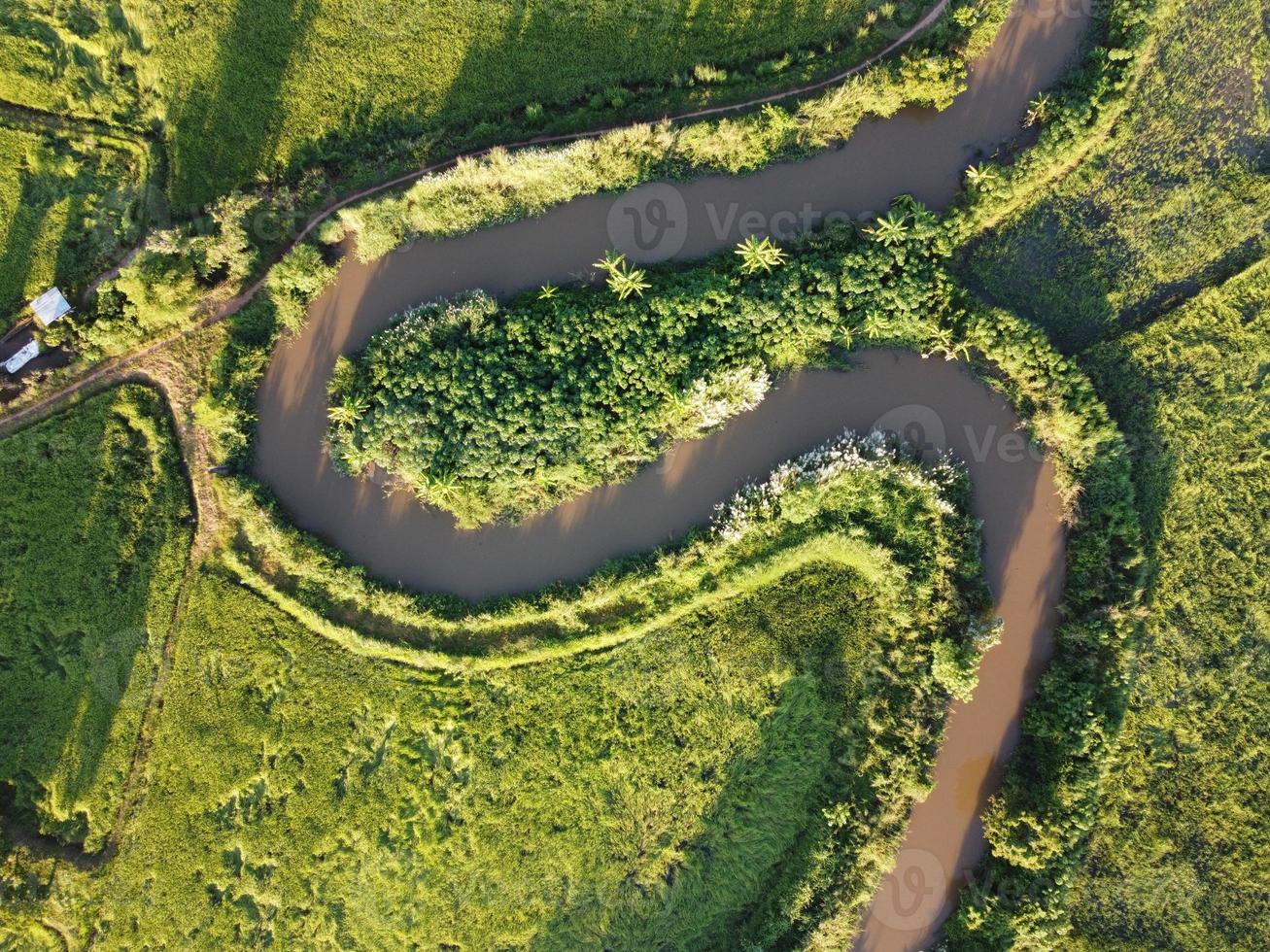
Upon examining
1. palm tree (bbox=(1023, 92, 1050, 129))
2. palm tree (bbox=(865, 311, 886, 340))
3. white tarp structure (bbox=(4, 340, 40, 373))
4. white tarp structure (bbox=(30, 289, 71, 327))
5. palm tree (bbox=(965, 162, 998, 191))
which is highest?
palm tree (bbox=(1023, 92, 1050, 129))

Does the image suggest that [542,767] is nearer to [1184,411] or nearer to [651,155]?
[651,155]

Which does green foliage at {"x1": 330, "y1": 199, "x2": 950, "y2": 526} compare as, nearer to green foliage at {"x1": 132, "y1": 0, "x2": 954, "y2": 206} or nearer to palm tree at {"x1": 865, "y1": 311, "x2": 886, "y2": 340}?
palm tree at {"x1": 865, "y1": 311, "x2": 886, "y2": 340}

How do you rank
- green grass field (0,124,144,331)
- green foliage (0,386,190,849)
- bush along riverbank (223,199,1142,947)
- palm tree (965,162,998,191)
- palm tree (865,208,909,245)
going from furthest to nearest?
green grass field (0,124,144,331)
green foliage (0,386,190,849)
palm tree (965,162,998,191)
palm tree (865,208,909,245)
bush along riverbank (223,199,1142,947)

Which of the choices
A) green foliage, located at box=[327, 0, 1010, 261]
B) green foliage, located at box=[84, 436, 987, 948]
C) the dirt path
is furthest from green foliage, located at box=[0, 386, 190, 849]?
green foliage, located at box=[327, 0, 1010, 261]

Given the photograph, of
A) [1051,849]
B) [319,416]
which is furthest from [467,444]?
[1051,849]

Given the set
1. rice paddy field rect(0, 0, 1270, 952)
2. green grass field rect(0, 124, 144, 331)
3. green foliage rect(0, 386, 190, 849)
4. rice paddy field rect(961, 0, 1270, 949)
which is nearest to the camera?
rice paddy field rect(0, 0, 1270, 952)

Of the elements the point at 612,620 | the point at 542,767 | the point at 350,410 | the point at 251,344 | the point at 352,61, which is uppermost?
the point at 352,61

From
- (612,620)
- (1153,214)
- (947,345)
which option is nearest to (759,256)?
(947,345)
